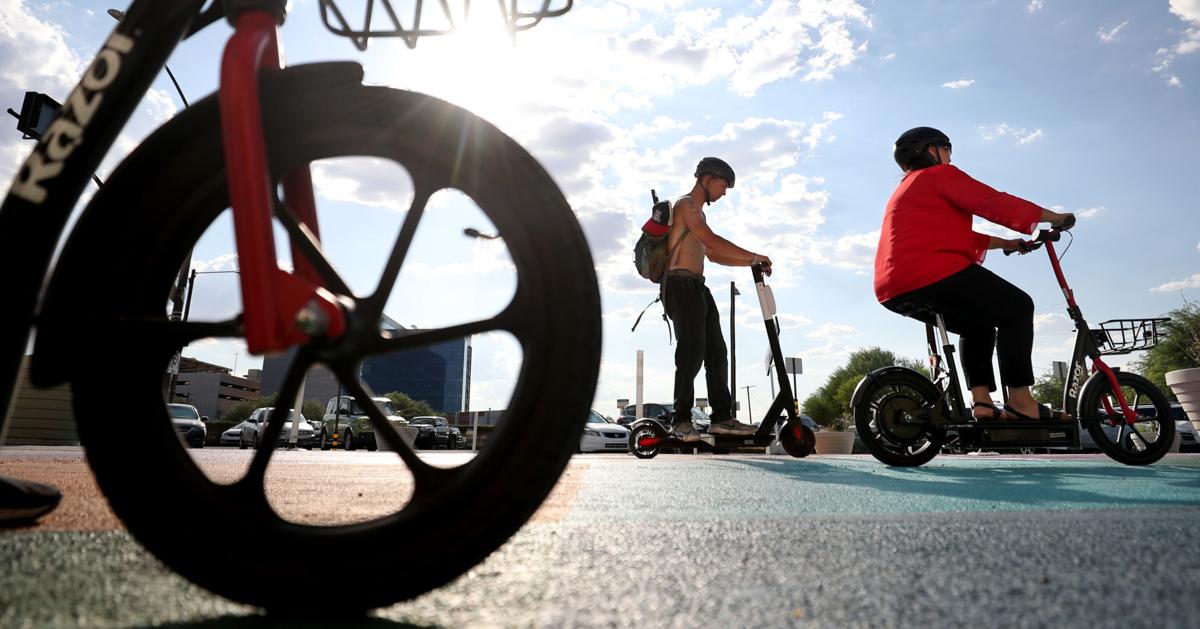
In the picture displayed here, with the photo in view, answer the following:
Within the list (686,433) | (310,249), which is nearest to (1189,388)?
(686,433)

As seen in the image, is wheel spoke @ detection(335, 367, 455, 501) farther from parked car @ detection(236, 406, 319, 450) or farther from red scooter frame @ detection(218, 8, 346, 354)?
parked car @ detection(236, 406, 319, 450)

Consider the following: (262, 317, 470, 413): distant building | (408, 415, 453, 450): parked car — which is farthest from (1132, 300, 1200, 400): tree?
(262, 317, 470, 413): distant building

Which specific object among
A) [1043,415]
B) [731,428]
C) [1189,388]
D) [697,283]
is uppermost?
[697,283]

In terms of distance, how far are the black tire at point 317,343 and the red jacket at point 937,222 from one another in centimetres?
391

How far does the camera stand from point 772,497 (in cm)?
288

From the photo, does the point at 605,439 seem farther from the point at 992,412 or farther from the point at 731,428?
the point at 992,412

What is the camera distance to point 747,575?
1.24m

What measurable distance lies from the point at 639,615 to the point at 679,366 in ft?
16.3

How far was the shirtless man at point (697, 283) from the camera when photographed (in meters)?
5.88

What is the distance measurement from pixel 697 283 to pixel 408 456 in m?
4.98

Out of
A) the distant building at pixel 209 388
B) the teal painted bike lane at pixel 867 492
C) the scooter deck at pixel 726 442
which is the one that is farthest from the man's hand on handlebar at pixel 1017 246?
the distant building at pixel 209 388

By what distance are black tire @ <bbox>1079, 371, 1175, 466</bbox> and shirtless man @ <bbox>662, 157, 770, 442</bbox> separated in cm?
253

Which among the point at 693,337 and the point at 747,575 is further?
the point at 693,337

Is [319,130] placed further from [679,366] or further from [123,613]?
[679,366]
